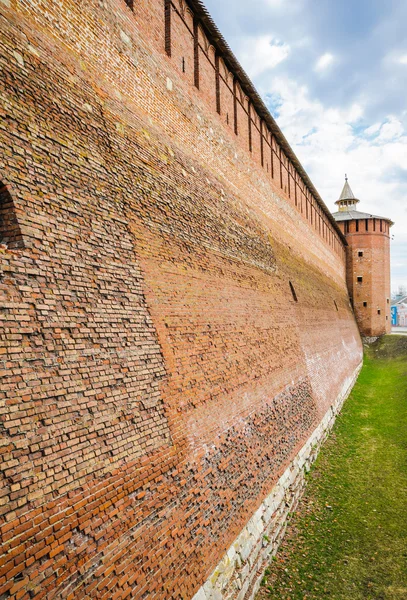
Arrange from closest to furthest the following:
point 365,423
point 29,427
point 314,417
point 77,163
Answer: point 29,427
point 77,163
point 314,417
point 365,423

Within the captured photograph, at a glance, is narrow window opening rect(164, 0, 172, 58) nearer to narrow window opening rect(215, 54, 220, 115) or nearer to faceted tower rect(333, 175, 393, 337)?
narrow window opening rect(215, 54, 220, 115)

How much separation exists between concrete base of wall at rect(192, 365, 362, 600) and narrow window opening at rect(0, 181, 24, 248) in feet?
13.3

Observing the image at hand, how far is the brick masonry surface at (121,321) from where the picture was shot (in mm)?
3197

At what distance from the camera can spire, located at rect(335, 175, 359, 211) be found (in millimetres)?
36688

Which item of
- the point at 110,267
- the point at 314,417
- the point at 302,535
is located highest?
the point at 110,267

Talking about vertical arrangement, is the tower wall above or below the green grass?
above

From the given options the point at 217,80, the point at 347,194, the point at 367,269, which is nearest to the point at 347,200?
the point at 347,194

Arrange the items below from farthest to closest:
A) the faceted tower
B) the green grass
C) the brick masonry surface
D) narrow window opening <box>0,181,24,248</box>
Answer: the faceted tower < the green grass < narrow window opening <box>0,181,24,248</box> < the brick masonry surface

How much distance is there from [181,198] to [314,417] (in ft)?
23.0

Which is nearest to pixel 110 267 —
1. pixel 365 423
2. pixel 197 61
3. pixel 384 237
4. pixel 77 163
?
pixel 77 163

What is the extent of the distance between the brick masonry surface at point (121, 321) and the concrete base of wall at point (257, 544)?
0.16 m

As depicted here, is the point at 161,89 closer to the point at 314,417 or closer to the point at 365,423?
the point at 314,417

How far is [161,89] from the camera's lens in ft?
20.7


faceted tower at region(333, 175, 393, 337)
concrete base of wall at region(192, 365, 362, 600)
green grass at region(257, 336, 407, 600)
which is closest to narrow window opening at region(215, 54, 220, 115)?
concrete base of wall at region(192, 365, 362, 600)
